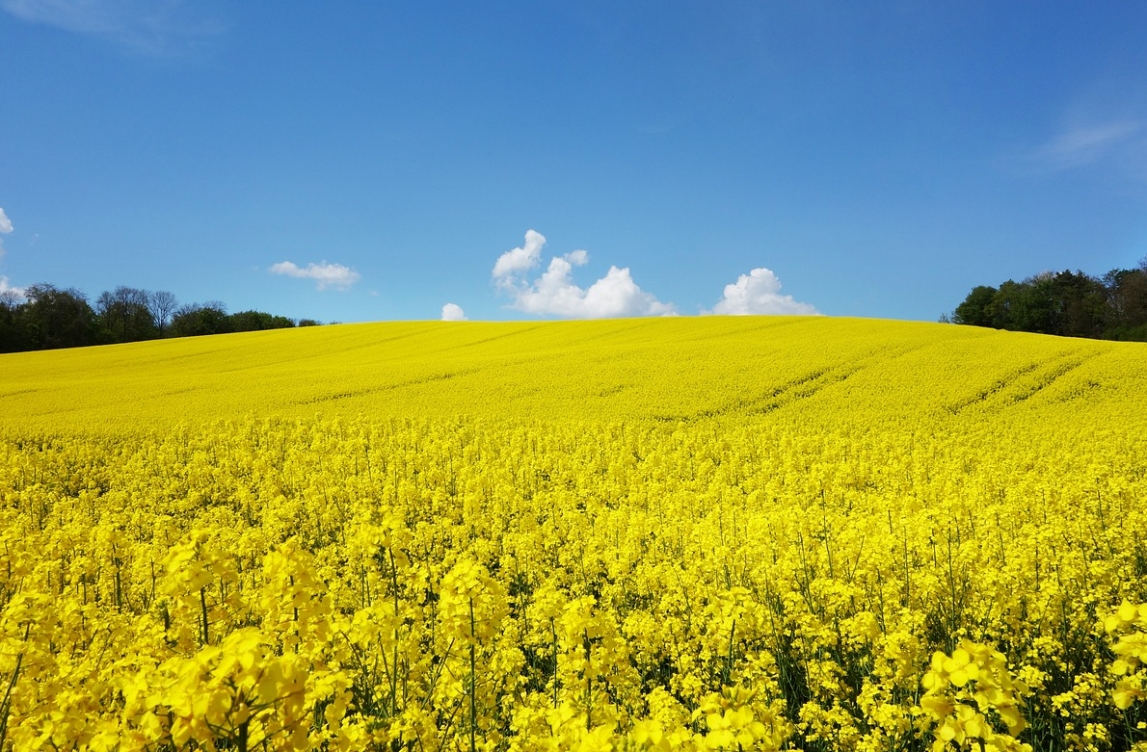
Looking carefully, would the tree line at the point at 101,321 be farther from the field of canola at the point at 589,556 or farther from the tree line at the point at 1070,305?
the tree line at the point at 1070,305

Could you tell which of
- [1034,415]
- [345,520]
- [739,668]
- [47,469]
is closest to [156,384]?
[47,469]

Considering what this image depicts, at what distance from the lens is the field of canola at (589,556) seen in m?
2.78

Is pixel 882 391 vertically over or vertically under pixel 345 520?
over

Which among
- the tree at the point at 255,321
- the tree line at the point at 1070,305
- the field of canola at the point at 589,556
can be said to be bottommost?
the field of canola at the point at 589,556

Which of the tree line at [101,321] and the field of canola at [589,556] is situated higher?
the tree line at [101,321]

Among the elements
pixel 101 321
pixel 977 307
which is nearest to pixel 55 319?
pixel 101 321

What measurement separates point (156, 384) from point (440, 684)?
2621 centimetres

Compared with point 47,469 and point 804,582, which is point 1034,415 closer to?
point 804,582

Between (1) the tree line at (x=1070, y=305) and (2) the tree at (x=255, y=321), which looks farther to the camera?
(2) the tree at (x=255, y=321)

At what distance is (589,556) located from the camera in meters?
6.87

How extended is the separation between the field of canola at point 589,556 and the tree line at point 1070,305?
38.7 meters

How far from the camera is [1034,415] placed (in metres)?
16.9

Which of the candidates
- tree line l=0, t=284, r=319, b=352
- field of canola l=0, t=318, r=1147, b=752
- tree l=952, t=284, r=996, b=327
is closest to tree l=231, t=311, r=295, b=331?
tree line l=0, t=284, r=319, b=352

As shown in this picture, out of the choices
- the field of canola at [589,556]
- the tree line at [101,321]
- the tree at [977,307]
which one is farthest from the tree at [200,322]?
the tree at [977,307]
